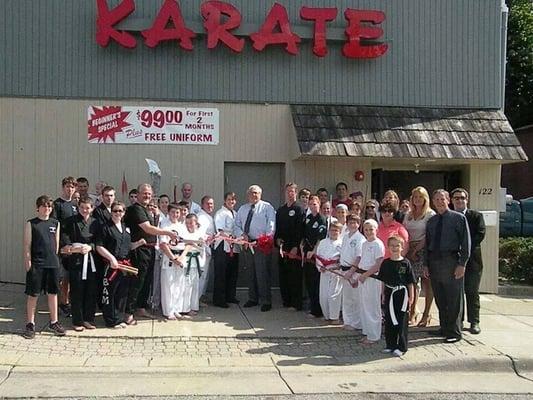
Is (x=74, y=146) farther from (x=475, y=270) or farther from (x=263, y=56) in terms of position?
(x=475, y=270)

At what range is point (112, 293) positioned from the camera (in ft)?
26.8

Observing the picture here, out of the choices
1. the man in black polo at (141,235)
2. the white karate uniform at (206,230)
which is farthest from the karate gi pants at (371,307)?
the man in black polo at (141,235)

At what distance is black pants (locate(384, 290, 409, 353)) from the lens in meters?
7.37

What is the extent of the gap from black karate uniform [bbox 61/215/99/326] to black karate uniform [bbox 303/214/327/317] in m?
3.15

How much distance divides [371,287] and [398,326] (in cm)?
76

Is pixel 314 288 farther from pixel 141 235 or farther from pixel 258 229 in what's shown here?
pixel 141 235

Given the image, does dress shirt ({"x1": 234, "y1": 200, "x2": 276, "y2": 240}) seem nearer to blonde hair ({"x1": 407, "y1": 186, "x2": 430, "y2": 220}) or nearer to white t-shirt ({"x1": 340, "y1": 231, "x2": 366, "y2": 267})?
white t-shirt ({"x1": 340, "y1": 231, "x2": 366, "y2": 267})

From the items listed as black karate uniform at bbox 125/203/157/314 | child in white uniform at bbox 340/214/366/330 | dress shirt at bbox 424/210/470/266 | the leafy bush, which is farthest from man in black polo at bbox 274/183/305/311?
the leafy bush

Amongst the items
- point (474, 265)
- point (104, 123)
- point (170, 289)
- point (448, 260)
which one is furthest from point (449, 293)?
point (104, 123)

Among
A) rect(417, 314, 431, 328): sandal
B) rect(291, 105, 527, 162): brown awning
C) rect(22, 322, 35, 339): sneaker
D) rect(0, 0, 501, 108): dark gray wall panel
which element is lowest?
rect(417, 314, 431, 328): sandal

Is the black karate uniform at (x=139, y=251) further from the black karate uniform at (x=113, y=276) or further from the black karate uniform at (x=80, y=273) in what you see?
the black karate uniform at (x=80, y=273)

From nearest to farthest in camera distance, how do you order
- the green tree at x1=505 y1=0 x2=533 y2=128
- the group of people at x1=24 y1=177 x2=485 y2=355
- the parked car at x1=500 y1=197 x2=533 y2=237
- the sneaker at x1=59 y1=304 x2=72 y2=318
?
the group of people at x1=24 y1=177 x2=485 y2=355 → the sneaker at x1=59 y1=304 x2=72 y2=318 → the parked car at x1=500 y1=197 x2=533 y2=237 → the green tree at x1=505 y1=0 x2=533 y2=128

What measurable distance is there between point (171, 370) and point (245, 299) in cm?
379

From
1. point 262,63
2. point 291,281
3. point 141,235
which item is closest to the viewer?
point 141,235
